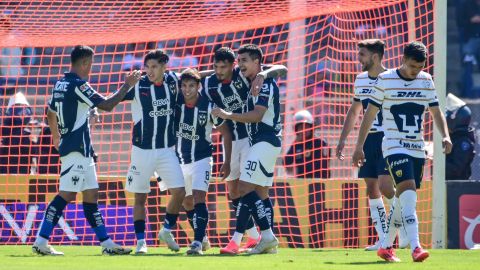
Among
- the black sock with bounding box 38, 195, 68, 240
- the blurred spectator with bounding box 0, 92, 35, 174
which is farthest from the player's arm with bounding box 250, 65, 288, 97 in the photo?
the blurred spectator with bounding box 0, 92, 35, 174

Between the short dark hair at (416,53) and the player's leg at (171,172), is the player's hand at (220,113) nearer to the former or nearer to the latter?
the player's leg at (171,172)

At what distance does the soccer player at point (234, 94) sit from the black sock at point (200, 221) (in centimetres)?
59

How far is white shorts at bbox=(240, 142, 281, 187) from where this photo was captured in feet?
35.5

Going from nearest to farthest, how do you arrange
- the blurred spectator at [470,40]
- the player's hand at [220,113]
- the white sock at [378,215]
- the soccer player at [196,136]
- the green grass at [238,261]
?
1. the green grass at [238,261]
2. the player's hand at [220,113]
3. the soccer player at [196,136]
4. the white sock at [378,215]
5. the blurred spectator at [470,40]

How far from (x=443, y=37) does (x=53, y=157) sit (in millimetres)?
5421

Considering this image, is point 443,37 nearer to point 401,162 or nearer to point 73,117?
point 401,162

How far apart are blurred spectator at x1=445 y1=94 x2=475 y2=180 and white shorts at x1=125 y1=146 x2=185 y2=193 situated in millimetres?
4682

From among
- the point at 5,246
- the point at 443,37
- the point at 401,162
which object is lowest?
the point at 5,246

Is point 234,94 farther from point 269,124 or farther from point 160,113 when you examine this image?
point 160,113

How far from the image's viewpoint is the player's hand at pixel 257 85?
10.7 m

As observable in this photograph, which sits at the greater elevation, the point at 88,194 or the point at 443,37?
the point at 443,37

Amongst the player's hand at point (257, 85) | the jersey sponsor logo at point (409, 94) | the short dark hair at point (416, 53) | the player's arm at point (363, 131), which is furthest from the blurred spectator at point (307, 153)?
the short dark hair at point (416, 53)

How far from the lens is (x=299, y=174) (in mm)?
Answer: 14961

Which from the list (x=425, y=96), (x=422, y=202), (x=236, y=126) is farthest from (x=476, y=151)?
(x=425, y=96)
